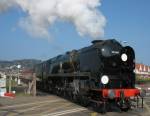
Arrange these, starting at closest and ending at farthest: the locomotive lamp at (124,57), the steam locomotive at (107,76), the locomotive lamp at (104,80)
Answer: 1. the steam locomotive at (107,76)
2. the locomotive lamp at (104,80)
3. the locomotive lamp at (124,57)

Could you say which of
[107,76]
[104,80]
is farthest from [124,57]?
[104,80]

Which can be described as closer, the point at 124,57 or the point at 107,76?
the point at 107,76

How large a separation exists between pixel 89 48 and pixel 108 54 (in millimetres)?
2292

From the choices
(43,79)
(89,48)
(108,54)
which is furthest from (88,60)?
(43,79)

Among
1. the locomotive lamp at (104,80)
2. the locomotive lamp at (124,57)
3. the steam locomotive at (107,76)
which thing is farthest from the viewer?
the locomotive lamp at (124,57)

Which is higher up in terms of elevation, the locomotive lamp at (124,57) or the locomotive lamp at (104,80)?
the locomotive lamp at (124,57)

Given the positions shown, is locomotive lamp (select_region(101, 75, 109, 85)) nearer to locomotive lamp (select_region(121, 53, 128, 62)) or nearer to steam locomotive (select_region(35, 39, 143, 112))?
steam locomotive (select_region(35, 39, 143, 112))

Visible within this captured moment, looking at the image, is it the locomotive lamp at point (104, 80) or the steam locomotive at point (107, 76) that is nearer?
the steam locomotive at point (107, 76)

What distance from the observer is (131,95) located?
18078 mm

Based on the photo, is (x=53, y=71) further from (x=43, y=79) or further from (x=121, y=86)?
(x=121, y=86)

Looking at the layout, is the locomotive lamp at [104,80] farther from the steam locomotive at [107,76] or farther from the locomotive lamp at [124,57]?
the locomotive lamp at [124,57]

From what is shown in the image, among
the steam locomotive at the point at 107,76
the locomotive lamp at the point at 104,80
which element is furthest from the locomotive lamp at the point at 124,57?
the locomotive lamp at the point at 104,80

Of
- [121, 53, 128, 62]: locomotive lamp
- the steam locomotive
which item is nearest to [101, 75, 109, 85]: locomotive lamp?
the steam locomotive

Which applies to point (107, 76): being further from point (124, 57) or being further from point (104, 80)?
point (124, 57)
